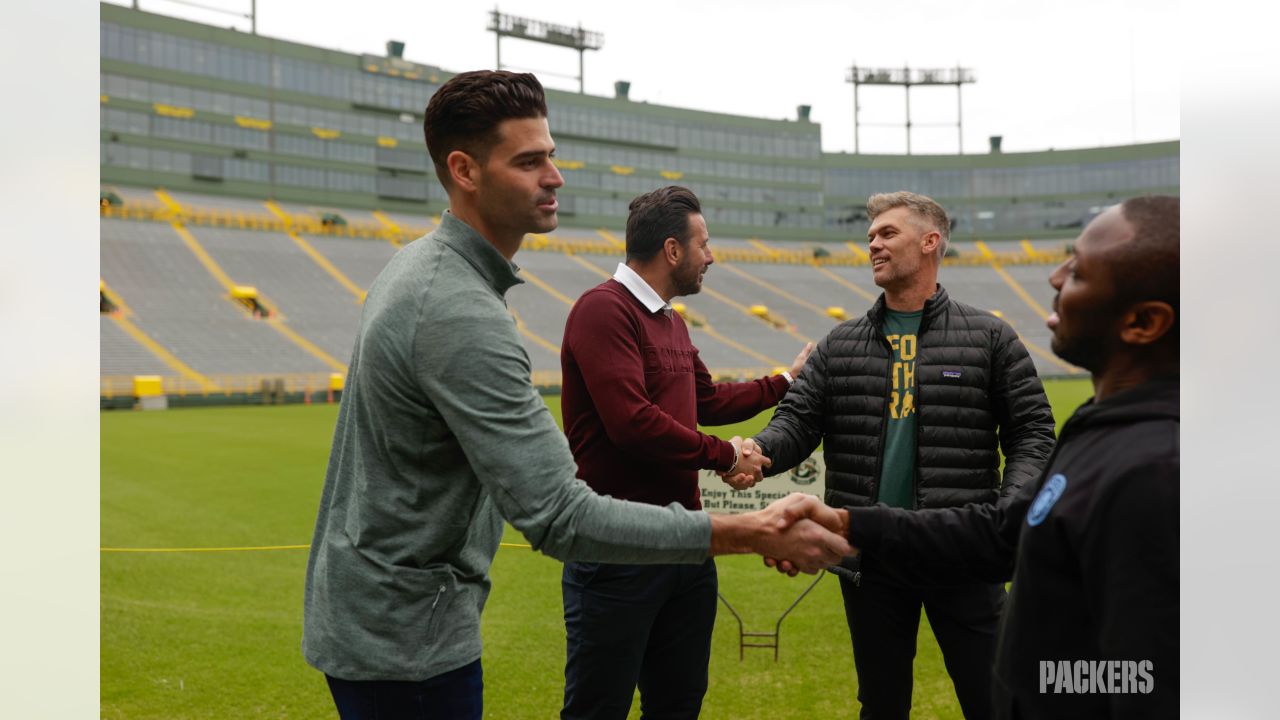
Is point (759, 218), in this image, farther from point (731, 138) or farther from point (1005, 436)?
point (1005, 436)

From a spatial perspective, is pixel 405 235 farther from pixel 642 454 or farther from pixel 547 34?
pixel 642 454

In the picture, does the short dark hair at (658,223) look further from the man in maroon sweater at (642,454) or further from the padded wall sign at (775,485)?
the padded wall sign at (775,485)

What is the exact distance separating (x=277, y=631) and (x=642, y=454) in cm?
399

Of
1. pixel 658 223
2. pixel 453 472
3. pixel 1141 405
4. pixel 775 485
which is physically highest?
pixel 658 223

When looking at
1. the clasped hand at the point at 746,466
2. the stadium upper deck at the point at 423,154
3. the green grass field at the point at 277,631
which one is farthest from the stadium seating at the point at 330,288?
the clasped hand at the point at 746,466

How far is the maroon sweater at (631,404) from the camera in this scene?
307cm

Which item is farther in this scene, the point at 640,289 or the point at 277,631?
the point at 277,631

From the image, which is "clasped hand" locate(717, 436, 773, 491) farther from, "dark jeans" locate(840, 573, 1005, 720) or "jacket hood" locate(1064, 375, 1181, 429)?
"jacket hood" locate(1064, 375, 1181, 429)

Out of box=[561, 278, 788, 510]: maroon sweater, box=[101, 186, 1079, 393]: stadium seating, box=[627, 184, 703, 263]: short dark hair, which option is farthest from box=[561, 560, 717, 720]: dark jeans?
box=[101, 186, 1079, 393]: stadium seating

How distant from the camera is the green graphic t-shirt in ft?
11.0

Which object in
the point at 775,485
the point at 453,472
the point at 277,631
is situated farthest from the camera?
the point at 277,631

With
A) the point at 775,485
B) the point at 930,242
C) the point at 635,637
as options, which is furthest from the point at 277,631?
the point at 930,242

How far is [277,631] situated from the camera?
5996 mm
